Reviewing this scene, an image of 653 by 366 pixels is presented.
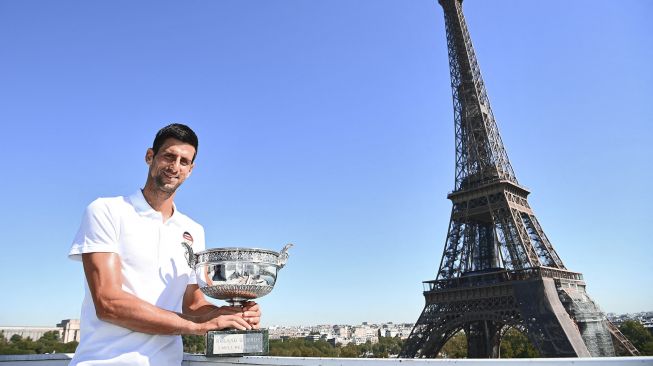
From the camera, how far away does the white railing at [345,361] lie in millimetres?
1688

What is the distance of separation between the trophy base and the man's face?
0.67 m

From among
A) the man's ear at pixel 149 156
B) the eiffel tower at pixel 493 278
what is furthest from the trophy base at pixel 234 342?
the eiffel tower at pixel 493 278

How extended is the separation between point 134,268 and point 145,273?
0.05 metres

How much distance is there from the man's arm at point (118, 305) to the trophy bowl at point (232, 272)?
0.31m

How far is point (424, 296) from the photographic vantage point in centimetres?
2608

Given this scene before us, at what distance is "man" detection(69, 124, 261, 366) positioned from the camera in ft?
5.08

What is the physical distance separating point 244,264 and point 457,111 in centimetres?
3181

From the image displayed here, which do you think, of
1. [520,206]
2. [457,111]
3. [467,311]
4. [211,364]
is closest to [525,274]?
[467,311]

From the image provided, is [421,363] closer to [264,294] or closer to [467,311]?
[264,294]

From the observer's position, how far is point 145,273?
1.74 meters

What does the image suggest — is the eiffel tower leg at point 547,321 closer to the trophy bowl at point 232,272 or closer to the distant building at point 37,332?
the trophy bowl at point 232,272

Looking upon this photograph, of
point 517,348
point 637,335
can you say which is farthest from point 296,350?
point 637,335

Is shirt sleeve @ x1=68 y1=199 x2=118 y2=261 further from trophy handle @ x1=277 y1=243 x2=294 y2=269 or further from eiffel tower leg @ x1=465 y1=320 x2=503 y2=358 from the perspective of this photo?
eiffel tower leg @ x1=465 y1=320 x2=503 y2=358

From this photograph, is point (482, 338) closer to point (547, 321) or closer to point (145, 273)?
point (547, 321)
